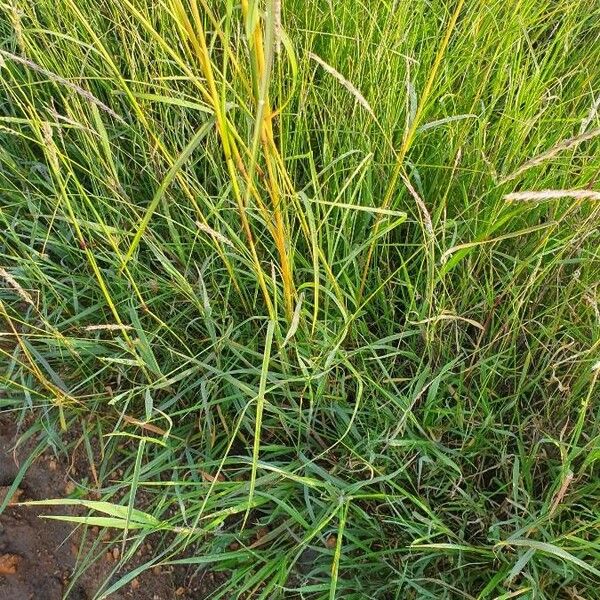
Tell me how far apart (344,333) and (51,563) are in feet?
2.17

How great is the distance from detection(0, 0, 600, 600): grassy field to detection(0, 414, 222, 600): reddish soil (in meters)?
0.03

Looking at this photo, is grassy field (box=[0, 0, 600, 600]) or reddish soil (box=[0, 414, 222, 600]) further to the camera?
reddish soil (box=[0, 414, 222, 600])

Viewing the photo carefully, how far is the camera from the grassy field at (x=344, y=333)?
1.01 meters

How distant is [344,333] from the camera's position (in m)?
1.01

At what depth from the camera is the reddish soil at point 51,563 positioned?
44.4 inches

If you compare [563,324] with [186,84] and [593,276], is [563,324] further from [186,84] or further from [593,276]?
[186,84]

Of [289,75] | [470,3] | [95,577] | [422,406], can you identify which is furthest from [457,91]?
[95,577]

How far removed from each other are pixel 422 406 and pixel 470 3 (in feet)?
2.63

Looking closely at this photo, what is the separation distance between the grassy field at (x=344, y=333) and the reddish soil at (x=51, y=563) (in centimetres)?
3

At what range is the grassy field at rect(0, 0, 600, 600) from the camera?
1011 mm

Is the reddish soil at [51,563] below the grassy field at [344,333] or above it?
below

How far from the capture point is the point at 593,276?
1139 mm

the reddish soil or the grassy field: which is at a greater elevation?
the grassy field

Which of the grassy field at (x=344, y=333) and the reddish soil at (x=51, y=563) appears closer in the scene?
the grassy field at (x=344, y=333)
